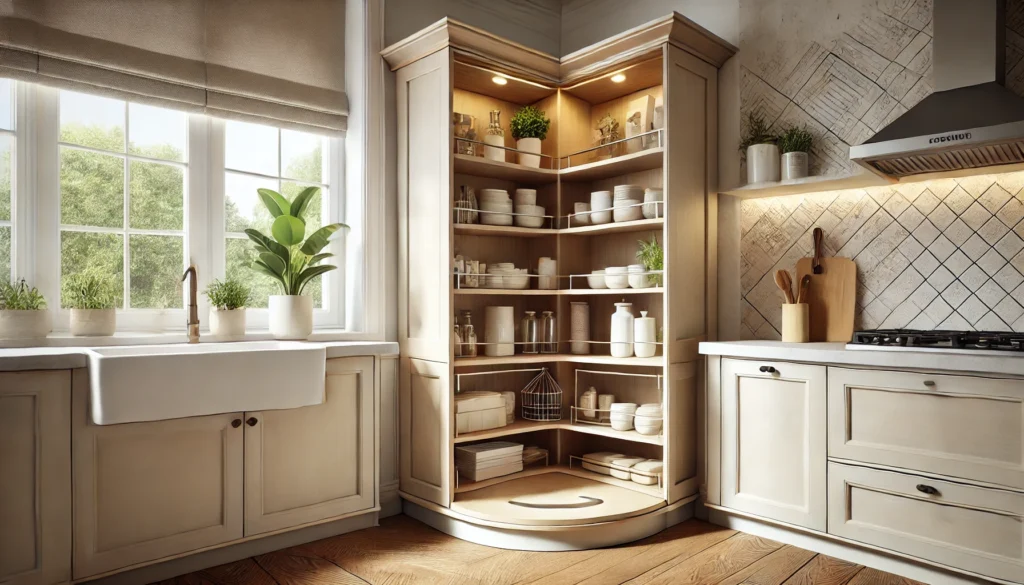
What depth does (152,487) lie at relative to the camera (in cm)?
236

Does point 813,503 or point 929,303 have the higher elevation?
point 929,303

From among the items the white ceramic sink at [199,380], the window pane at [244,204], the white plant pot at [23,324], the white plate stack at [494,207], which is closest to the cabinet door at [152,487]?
the white ceramic sink at [199,380]

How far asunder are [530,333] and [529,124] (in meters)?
1.12

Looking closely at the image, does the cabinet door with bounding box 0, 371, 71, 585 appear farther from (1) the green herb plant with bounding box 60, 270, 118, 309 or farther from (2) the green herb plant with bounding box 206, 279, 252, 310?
(2) the green herb plant with bounding box 206, 279, 252, 310

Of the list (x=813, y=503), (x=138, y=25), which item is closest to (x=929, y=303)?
(x=813, y=503)

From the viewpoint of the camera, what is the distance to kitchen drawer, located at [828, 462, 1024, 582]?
2.20m

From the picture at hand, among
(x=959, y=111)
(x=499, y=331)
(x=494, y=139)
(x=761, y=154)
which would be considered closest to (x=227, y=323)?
(x=499, y=331)

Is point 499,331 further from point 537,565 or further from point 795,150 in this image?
point 795,150

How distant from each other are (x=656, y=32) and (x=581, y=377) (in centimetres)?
188

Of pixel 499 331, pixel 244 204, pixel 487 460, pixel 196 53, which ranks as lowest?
pixel 487 460

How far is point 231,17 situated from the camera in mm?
2922

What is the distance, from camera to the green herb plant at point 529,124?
351cm

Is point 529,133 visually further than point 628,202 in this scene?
Yes

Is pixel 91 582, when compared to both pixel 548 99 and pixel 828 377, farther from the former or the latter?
pixel 548 99
